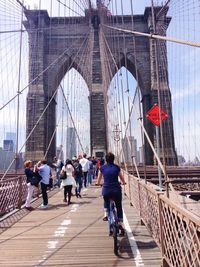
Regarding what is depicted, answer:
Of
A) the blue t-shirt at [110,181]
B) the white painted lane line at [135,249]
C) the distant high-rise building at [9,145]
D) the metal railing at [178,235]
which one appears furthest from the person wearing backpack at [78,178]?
the distant high-rise building at [9,145]

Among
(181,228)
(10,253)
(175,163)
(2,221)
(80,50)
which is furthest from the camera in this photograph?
(80,50)

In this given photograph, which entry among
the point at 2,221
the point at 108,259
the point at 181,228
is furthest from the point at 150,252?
the point at 2,221

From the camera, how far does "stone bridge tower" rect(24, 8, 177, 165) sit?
27.3 metres

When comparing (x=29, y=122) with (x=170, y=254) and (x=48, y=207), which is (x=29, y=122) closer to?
(x=48, y=207)

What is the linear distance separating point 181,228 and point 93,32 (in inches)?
1050

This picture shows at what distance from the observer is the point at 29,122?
2762cm

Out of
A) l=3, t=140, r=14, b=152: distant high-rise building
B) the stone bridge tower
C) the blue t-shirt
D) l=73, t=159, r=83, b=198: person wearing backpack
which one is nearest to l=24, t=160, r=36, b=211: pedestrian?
l=73, t=159, r=83, b=198: person wearing backpack

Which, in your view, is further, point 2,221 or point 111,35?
point 111,35

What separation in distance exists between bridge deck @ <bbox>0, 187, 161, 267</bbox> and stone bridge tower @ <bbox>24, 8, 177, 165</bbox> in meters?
20.2

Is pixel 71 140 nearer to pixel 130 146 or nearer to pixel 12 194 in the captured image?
pixel 130 146

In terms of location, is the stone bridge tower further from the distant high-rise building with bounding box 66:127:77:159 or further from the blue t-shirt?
the blue t-shirt

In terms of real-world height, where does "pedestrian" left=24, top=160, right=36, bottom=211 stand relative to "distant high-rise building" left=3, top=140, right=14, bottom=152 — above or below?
below

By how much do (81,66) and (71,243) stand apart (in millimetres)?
26760

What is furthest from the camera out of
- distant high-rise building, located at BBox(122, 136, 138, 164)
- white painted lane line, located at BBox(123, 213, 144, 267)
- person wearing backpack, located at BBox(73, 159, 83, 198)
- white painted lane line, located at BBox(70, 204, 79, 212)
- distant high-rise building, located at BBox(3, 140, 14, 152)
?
distant high-rise building, located at BBox(3, 140, 14, 152)
